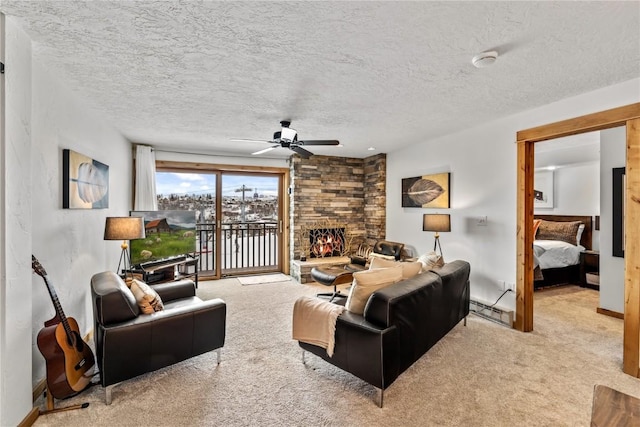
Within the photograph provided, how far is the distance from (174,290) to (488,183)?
3.82 m

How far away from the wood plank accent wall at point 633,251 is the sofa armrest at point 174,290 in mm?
3945

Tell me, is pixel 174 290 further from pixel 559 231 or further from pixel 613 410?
pixel 559 231

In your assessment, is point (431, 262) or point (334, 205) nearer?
point (431, 262)

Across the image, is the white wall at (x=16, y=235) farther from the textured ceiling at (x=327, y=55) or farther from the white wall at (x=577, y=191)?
the white wall at (x=577, y=191)

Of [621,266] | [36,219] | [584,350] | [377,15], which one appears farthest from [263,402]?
[621,266]

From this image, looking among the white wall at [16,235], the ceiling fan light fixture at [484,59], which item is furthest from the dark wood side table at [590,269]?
the white wall at [16,235]

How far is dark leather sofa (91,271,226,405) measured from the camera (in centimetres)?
203

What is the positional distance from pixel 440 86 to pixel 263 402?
114 inches

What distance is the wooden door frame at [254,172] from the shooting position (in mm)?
5406

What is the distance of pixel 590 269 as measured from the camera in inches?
194

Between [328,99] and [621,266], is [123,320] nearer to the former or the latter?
[328,99]

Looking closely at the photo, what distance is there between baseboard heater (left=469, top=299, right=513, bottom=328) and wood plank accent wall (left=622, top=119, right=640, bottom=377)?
97 centimetres

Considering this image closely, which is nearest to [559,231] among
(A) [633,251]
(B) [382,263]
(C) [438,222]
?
(C) [438,222]

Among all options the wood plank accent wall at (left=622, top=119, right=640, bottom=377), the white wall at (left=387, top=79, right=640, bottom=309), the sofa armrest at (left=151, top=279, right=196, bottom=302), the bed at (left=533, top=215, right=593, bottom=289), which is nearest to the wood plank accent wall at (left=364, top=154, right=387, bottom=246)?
the white wall at (left=387, top=79, right=640, bottom=309)
